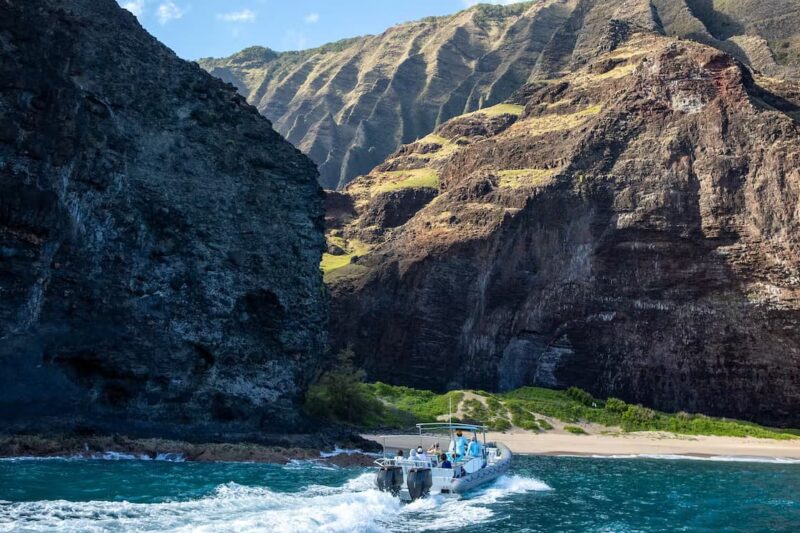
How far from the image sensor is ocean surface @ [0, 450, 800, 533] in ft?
75.8

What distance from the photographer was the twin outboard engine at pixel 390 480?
96.9 ft

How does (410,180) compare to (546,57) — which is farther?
(546,57)

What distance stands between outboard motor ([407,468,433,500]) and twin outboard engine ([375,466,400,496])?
0.43m

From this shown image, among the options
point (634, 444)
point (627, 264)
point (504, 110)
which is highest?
point (504, 110)

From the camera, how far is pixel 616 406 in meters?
67.7

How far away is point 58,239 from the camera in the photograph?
42.6 metres

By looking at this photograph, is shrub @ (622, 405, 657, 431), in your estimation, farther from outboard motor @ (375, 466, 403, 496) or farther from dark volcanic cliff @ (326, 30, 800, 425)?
outboard motor @ (375, 466, 403, 496)

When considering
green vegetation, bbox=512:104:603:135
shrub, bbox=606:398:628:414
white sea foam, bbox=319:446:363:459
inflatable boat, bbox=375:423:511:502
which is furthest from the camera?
green vegetation, bbox=512:104:603:135

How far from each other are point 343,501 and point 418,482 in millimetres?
4042

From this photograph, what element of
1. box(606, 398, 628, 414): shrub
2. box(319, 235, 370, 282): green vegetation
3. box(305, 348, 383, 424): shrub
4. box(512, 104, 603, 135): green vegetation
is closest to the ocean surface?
box(305, 348, 383, 424): shrub

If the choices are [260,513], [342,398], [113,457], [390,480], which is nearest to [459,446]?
[390,480]

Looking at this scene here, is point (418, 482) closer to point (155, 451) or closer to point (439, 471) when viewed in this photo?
point (439, 471)

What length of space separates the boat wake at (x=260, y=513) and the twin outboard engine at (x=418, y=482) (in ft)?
1.31

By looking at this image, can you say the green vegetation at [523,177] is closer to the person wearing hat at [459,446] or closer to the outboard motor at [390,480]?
the person wearing hat at [459,446]
